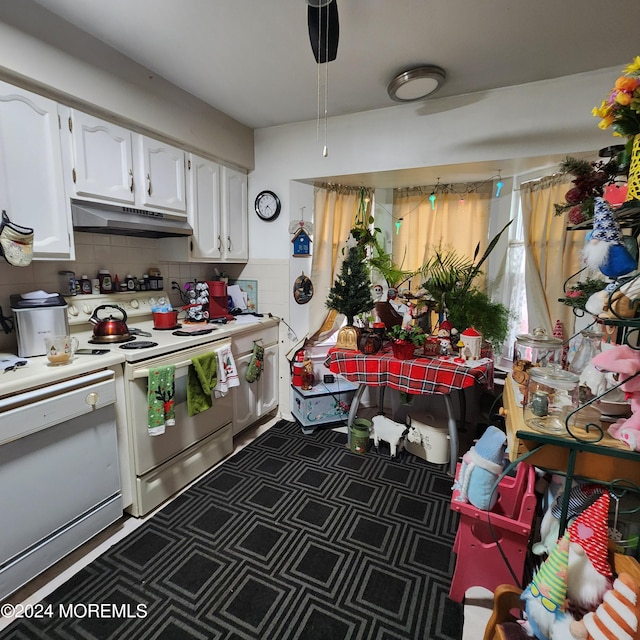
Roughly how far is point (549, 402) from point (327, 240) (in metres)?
2.14

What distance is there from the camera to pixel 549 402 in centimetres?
118

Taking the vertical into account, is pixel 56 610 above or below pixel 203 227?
below

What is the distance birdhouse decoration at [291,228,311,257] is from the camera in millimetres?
2789

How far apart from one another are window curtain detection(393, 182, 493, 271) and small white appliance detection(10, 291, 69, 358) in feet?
7.94

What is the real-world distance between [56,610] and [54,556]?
0.21m

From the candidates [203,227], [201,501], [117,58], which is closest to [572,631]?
[201,501]

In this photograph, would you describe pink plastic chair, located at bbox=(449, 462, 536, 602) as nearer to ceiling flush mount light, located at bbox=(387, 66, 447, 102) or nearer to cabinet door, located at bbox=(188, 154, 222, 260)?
ceiling flush mount light, located at bbox=(387, 66, 447, 102)

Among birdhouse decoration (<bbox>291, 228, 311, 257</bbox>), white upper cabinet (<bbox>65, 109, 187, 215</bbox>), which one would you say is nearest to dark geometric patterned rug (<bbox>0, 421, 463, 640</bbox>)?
birdhouse decoration (<bbox>291, 228, 311, 257</bbox>)

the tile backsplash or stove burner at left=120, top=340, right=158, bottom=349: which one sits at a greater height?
the tile backsplash

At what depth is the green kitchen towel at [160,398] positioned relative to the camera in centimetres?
173

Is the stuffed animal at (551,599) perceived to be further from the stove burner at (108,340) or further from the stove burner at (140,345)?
the stove burner at (108,340)

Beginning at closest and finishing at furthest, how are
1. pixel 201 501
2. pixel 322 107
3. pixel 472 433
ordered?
pixel 201 501
pixel 322 107
pixel 472 433

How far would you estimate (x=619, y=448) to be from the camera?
0.93 metres

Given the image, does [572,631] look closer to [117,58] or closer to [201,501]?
[201,501]
